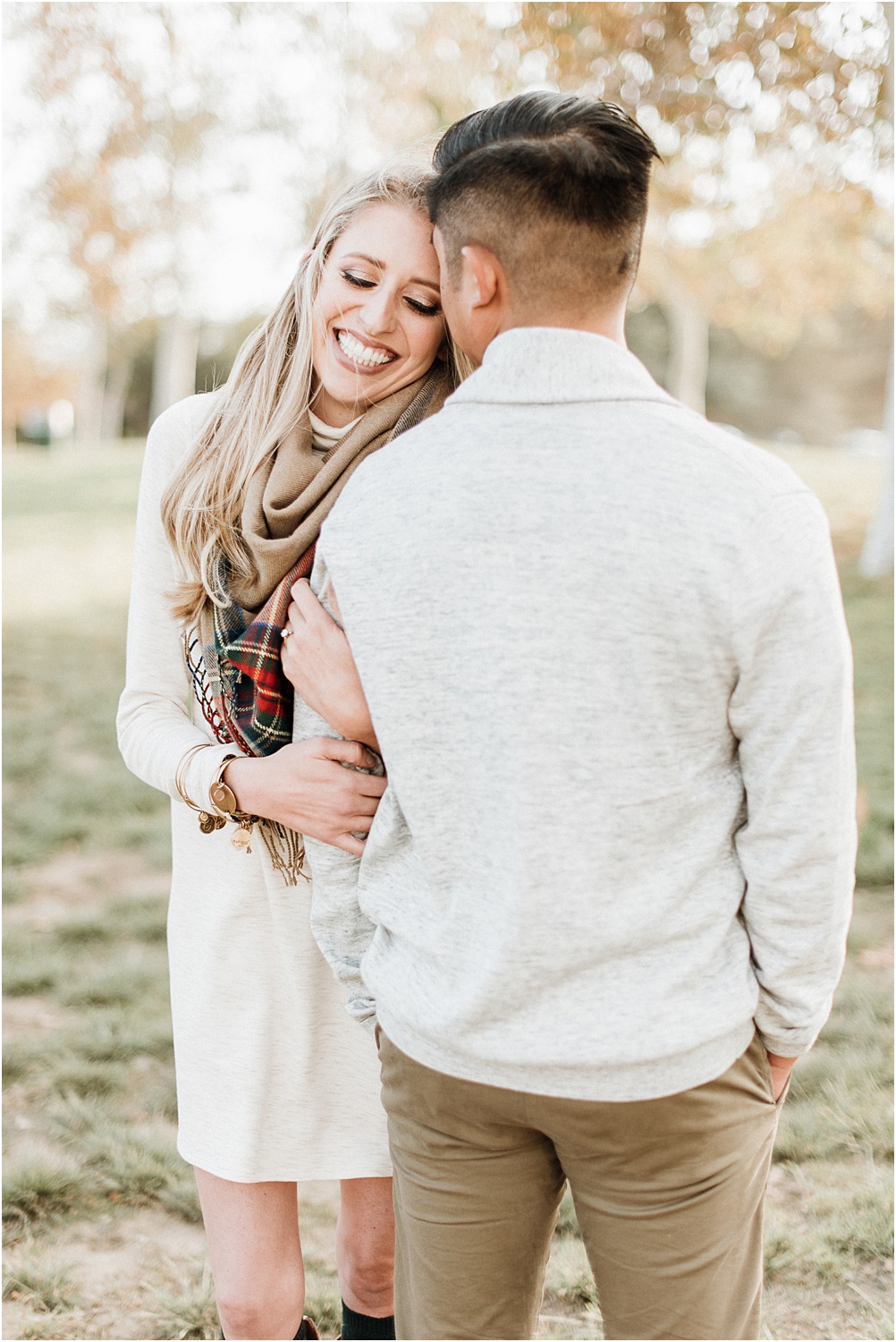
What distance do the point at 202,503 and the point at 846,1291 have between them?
8.02 ft

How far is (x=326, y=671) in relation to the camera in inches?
61.1

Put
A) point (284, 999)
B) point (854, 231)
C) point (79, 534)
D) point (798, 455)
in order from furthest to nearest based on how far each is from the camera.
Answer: point (798, 455), point (79, 534), point (854, 231), point (284, 999)

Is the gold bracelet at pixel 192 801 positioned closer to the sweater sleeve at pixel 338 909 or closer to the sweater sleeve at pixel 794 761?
the sweater sleeve at pixel 338 909

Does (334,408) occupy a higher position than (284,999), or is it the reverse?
(334,408)

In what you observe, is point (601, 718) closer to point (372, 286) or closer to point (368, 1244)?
point (372, 286)

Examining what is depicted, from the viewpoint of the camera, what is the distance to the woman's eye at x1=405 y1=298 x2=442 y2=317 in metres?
1.87

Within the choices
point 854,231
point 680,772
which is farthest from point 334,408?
point 854,231

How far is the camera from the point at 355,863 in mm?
1641

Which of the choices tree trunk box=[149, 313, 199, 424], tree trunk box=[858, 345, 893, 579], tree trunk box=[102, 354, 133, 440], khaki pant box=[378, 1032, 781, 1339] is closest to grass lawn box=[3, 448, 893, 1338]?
khaki pant box=[378, 1032, 781, 1339]

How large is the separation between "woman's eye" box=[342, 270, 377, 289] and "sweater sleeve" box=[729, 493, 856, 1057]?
3.03 feet

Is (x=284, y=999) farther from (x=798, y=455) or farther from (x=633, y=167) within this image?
(x=798, y=455)

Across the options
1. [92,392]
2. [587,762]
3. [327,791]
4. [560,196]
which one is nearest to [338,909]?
[327,791]

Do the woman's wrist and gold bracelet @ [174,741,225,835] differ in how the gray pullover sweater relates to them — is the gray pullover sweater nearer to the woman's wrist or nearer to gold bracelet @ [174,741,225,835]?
the woman's wrist

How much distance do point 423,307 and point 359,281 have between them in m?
0.11
